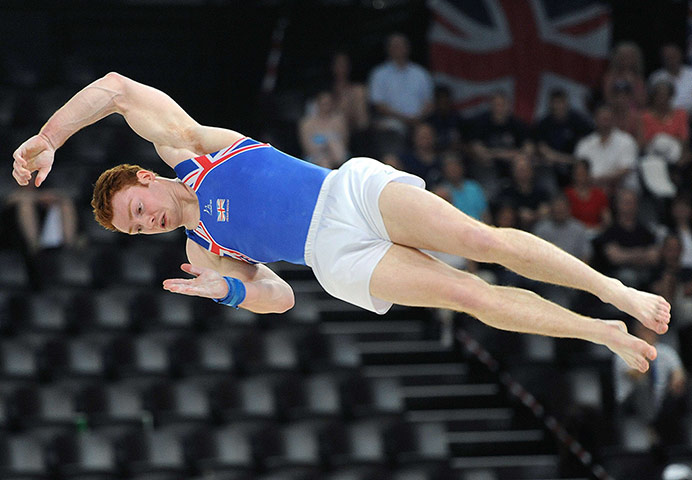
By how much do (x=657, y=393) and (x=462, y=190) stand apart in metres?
2.56

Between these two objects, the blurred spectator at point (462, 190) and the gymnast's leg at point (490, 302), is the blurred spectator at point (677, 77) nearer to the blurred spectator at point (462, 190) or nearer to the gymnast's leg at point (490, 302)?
the blurred spectator at point (462, 190)

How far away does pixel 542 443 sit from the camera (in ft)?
30.4

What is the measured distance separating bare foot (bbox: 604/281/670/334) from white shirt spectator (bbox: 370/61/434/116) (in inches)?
267

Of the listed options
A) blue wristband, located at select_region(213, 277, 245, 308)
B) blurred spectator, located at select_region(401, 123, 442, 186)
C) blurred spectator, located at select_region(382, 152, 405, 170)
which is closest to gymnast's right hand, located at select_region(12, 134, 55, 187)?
blue wristband, located at select_region(213, 277, 245, 308)

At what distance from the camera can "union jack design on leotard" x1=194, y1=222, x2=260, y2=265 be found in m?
5.07

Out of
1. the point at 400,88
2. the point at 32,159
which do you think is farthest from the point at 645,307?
the point at 400,88

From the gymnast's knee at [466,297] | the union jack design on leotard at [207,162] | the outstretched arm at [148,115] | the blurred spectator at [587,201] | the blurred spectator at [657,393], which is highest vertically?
the outstretched arm at [148,115]

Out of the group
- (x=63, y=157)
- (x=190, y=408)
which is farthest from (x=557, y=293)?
(x=63, y=157)

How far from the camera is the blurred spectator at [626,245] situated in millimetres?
9672

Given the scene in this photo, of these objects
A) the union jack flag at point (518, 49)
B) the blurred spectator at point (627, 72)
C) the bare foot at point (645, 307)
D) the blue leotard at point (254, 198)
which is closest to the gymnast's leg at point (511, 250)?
the bare foot at point (645, 307)

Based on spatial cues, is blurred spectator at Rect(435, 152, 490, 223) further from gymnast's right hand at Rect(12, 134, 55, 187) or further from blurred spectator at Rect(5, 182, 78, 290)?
gymnast's right hand at Rect(12, 134, 55, 187)

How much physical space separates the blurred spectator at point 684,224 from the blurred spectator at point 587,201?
2.11 ft

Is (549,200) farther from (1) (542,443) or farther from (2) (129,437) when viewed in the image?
(2) (129,437)

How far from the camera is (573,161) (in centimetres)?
1086
